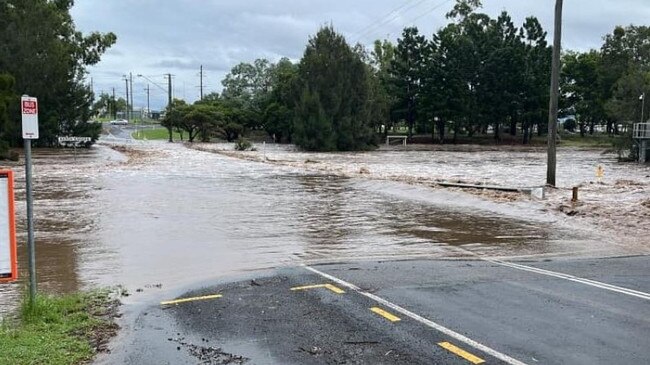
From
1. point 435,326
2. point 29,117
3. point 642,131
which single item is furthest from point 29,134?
point 642,131

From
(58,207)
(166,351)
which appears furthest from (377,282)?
(58,207)

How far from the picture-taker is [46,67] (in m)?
52.9

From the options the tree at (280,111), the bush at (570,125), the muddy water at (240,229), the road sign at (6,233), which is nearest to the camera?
the road sign at (6,233)

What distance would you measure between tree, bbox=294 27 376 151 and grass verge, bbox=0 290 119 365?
54614mm

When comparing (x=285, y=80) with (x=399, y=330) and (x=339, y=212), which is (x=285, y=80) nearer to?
(x=339, y=212)

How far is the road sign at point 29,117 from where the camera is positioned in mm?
6109

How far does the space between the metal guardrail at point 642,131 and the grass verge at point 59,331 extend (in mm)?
48113

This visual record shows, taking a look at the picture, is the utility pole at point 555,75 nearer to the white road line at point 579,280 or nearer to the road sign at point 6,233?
the white road line at point 579,280

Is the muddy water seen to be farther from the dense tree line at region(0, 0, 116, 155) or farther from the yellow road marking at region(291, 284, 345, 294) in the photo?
the dense tree line at region(0, 0, 116, 155)

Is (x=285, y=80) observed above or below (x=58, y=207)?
above

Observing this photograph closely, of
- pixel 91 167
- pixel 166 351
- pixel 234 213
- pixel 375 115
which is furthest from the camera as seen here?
pixel 375 115

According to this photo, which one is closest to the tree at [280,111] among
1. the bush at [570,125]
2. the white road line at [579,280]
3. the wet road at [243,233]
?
the wet road at [243,233]

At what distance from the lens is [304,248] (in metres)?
11.4

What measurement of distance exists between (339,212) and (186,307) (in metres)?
10.1
